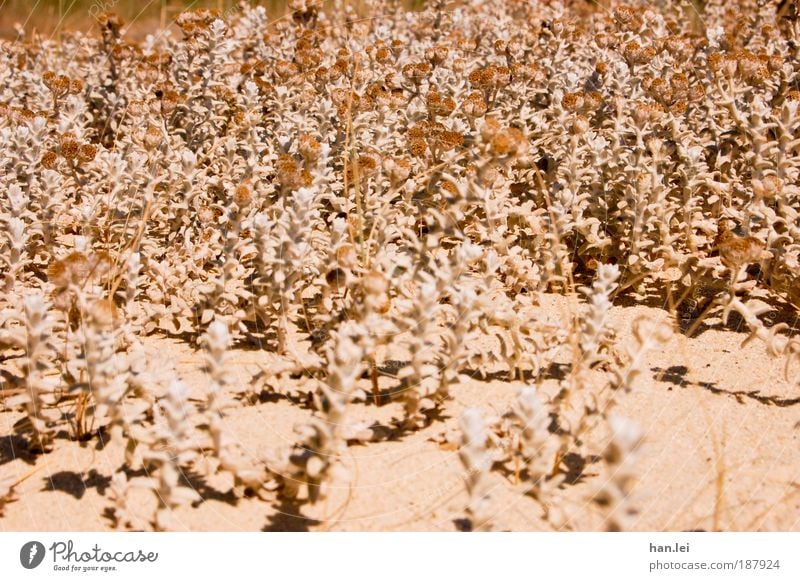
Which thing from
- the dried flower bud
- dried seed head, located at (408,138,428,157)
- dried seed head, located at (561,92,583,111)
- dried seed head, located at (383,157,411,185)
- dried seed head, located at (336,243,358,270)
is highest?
dried seed head, located at (561,92,583,111)

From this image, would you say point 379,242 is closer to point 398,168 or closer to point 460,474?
point 398,168

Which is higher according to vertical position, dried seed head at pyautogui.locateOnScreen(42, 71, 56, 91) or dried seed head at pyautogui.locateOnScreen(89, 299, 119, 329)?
dried seed head at pyautogui.locateOnScreen(42, 71, 56, 91)

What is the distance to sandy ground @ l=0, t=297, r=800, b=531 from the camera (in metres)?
2.60

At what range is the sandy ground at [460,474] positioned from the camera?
2598mm

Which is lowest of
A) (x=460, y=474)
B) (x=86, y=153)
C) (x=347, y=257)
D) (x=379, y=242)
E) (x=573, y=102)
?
(x=460, y=474)

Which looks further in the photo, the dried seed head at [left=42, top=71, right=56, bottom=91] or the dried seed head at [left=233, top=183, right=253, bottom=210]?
the dried seed head at [left=42, top=71, right=56, bottom=91]

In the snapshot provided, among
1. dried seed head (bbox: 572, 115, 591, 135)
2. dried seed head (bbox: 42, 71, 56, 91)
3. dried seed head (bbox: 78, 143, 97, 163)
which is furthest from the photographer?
dried seed head (bbox: 42, 71, 56, 91)

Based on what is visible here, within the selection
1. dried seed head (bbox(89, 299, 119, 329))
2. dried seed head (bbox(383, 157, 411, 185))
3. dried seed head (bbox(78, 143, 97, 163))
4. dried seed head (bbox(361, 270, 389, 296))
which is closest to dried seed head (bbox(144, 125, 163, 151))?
dried seed head (bbox(78, 143, 97, 163))

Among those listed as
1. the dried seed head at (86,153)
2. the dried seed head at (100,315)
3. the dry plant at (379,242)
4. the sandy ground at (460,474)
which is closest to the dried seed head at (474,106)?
the dry plant at (379,242)

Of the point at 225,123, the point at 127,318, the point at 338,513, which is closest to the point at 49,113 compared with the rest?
the point at 225,123

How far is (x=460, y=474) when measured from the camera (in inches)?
110

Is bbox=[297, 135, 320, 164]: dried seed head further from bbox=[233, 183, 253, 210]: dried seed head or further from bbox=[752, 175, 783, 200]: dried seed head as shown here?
bbox=[752, 175, 783, 200]: dried seed head

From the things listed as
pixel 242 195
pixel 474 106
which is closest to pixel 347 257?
pixel 242 195

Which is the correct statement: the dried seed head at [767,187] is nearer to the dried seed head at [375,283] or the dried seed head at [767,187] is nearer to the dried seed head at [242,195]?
the dried seed head at [375,283]
